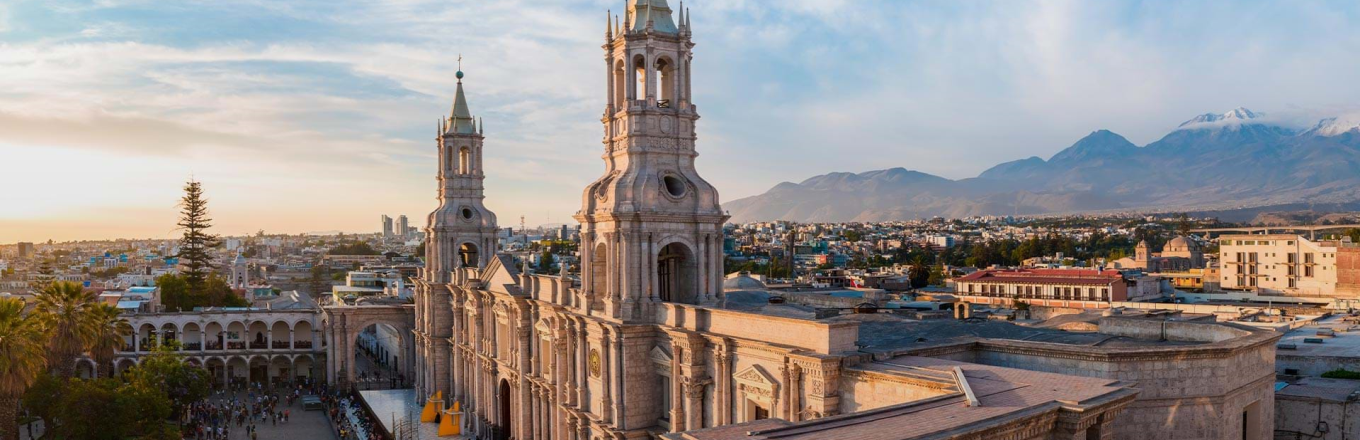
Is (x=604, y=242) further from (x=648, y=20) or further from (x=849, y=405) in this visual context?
(x=849, y=405)

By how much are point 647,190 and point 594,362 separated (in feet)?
20.1

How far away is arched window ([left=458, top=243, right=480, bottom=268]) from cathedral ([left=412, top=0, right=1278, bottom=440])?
26.9 feet

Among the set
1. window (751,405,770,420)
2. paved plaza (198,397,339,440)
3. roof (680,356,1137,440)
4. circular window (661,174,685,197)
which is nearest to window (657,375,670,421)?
window (751,405,770,420)

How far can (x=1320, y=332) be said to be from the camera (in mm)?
35469

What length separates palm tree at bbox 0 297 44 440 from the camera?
3106 cm

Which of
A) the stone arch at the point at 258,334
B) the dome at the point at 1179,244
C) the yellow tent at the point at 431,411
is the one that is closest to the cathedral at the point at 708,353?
the yellow tent at the point at 431,411

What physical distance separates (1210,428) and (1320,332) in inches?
760

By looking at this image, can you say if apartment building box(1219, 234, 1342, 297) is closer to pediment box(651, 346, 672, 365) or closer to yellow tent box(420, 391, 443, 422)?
pediment box(651, 346, 672, 365)

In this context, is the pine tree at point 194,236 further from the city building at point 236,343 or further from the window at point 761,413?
the window at point 761,413

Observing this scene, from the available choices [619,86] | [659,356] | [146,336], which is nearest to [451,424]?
[659,356]

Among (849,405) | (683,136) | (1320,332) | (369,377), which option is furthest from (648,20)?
(369,377)

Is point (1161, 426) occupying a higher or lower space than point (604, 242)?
lower

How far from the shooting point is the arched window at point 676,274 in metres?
29.2

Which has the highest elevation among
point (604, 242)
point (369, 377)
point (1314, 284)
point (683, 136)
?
point (683, 136)
